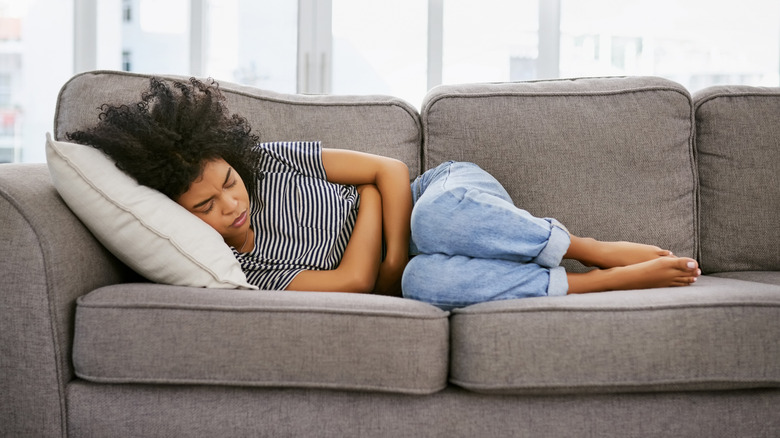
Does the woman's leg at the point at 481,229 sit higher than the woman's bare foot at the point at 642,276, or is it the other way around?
the woman's leg at the point at 481,229

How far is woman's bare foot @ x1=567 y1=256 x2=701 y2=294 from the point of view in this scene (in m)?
1.42

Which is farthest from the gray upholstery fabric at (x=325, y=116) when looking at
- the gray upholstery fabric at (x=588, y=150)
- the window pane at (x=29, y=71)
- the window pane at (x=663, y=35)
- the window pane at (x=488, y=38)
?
the window pane at (x=29, y=71)

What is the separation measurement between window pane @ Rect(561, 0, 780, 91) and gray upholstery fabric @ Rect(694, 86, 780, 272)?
63.4 inches

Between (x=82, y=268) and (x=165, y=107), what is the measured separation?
391 mm

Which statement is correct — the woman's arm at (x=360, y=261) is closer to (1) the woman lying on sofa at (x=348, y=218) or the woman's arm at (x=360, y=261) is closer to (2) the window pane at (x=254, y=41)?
(1) the woman lying on sofa at (x=348, y=218)

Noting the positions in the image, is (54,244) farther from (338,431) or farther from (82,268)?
(338,431)

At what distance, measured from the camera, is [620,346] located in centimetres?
122

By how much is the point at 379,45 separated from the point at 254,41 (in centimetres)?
61

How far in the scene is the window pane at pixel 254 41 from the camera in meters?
3.32

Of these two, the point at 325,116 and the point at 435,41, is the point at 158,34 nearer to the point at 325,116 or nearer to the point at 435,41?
the point at 435,41

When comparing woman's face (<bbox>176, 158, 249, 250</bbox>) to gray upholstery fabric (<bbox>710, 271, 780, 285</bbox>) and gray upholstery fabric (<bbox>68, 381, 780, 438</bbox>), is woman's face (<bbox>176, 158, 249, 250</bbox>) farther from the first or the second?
gray upholstery fabric (<bbox>710, 271, 780, 285</bbox>)

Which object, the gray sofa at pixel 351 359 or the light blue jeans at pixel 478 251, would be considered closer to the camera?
the gray sofa at pixel 351 359

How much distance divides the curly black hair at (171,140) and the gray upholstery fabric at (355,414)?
0.43 metres

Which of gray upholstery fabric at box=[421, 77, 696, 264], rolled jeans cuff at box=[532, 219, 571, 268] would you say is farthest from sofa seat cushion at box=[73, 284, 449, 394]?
gray upholstery fabric at box=[421, 77, 696, 264]
